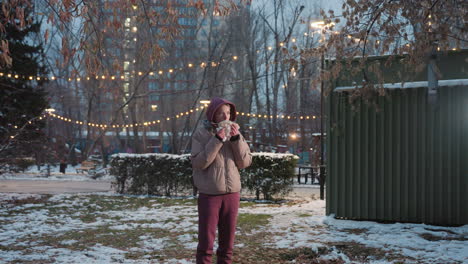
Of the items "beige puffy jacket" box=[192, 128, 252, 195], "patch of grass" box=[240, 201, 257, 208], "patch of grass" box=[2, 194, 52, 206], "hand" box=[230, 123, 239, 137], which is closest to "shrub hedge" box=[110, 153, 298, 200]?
"patch of grass" box=[240, 201, 257, 208]

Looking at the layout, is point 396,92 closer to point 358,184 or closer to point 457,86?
point 457,86

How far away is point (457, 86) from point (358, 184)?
246cm

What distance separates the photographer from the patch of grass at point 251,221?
7776 mm

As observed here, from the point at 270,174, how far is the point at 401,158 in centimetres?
436

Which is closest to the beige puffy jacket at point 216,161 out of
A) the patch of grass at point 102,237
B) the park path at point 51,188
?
the patch of grass at point 102,237

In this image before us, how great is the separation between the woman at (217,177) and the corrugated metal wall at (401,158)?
4.63 m

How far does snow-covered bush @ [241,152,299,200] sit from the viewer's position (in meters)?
11.8

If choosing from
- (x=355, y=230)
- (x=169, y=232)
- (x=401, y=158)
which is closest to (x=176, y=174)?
(x=169, y=232)

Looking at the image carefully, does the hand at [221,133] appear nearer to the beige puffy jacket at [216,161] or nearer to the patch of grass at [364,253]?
the beige puffy jacket at [216,161]

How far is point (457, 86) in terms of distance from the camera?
7762mm

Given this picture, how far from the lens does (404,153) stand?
809 cm

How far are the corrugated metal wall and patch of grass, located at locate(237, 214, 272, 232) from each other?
130 cm

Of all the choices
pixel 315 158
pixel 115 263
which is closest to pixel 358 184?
A: pixel 115 263

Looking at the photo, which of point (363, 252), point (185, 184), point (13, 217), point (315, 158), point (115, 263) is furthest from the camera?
point (315, 158)
